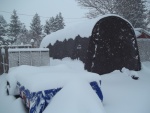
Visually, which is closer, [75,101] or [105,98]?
[75,101]

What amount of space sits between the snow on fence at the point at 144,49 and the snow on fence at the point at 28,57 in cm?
Result: 1181

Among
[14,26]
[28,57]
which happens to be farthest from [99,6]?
[14,26]

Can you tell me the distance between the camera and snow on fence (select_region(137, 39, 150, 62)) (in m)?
18.9

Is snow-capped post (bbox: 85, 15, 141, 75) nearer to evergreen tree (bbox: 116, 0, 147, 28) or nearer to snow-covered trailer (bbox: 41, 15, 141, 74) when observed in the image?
snow-covered trailer (bbox: 41, 15, 141, 74)

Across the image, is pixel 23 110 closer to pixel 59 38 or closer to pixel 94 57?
pixel 94 57

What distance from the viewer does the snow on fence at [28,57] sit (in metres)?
10.2

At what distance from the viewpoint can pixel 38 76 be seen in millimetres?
5082

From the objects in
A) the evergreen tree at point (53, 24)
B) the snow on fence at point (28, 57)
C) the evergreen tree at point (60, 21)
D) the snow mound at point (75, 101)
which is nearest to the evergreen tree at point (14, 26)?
the evergreen tree at point (53, 24)

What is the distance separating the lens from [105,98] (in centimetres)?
702

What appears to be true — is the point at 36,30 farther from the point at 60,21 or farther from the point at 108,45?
the point at 108,45

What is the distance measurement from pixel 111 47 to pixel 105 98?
5256 millimetres

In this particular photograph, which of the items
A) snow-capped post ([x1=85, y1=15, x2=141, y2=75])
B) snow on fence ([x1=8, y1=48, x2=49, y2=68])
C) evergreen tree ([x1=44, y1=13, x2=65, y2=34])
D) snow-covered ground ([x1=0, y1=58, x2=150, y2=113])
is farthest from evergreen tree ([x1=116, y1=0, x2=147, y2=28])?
evergreen tree ([x1=44, y1=13, x2=65, y2=34])

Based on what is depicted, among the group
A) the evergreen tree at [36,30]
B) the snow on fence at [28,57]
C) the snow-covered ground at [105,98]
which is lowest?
the snow-covered ground at [105,98]

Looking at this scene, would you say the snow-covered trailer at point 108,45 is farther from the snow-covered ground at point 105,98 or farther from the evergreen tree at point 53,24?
the evergreen tree at point 53,24
